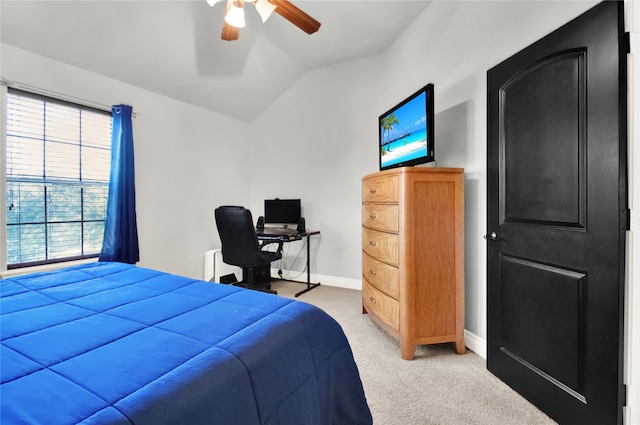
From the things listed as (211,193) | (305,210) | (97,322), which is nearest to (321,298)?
(305,210)

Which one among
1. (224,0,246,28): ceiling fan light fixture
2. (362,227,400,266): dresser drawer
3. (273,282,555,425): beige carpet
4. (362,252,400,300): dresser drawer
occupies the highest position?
(224,0,246,28): ceiling fan light fixture

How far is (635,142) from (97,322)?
200 centimetres

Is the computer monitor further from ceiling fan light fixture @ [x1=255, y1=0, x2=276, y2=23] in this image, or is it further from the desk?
ceiling fan light fixture @ [x1=255, y1=0, x2=276, y2=23]

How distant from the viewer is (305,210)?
4062 mm

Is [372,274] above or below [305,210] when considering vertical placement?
below

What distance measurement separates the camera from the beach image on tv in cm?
214

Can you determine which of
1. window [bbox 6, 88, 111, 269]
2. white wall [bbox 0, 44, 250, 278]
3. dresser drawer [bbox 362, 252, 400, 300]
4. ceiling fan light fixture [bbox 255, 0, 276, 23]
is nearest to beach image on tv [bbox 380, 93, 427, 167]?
dresser drawer [bbox 362, 252, 400, 300]

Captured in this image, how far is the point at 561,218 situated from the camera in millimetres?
1366

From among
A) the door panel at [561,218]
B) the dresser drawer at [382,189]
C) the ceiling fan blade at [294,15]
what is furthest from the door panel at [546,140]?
the ceiling fan blade at [294,15]

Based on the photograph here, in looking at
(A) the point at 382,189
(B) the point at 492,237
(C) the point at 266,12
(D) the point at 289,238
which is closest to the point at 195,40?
(C) the point at 266,12

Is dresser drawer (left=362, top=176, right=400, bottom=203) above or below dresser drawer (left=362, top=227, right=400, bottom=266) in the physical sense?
above

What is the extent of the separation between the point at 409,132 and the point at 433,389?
→ 1778 millimetres

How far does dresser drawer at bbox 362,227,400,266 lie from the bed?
3.37ft

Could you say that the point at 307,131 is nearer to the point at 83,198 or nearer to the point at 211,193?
the point at 211,193
